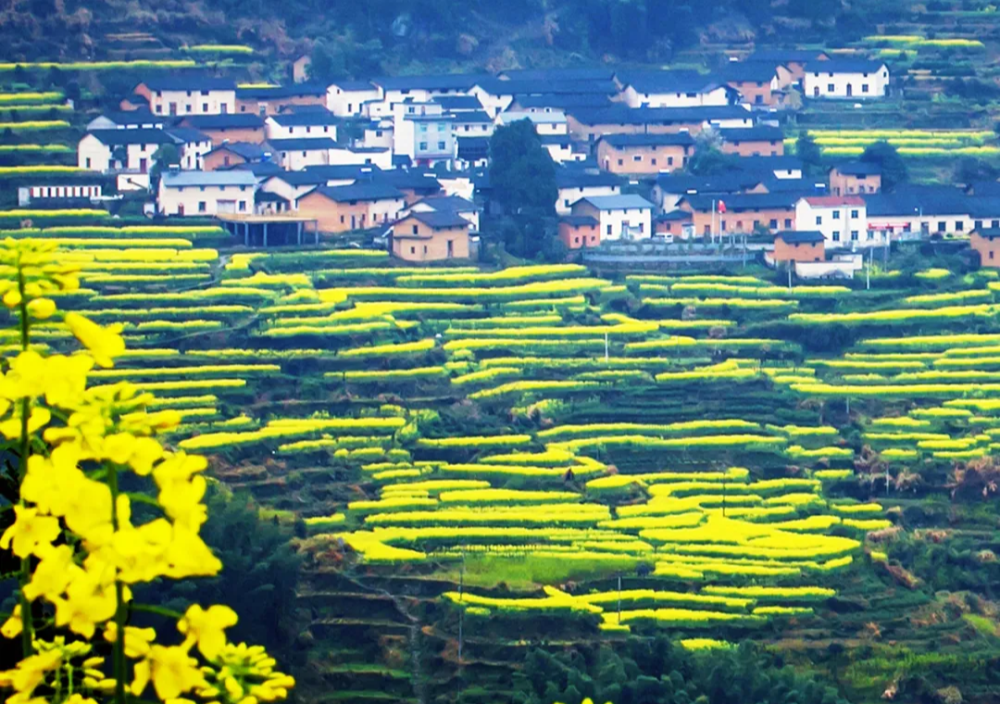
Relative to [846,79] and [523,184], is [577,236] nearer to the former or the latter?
[523,184]

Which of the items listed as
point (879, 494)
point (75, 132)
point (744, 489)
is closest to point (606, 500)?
point (744, 489)

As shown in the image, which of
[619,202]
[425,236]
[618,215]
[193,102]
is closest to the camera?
[425,236]

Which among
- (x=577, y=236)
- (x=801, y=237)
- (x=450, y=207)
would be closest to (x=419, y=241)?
(x=450, y=207)

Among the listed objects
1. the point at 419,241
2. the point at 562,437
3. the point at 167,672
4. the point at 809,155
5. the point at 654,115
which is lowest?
the point at 562,437

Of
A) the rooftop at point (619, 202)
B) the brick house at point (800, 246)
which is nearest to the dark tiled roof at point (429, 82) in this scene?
the rooftop at point (619, 202)

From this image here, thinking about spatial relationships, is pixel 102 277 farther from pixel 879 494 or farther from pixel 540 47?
pixel 540 47

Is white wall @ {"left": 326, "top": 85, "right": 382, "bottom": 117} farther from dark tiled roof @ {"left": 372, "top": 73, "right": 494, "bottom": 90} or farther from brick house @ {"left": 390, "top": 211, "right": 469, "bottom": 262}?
brick house @ {"left": 390, "top": 211, "right": 469, "bottom": 262}
